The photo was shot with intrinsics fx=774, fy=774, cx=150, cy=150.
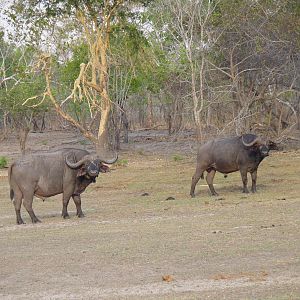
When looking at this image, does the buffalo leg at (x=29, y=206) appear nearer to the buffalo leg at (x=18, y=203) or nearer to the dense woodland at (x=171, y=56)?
the buffalo leg at (x=18, y=203)

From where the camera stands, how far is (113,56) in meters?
39.3

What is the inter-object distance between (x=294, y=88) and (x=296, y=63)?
244 cm

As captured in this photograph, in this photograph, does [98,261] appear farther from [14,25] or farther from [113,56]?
[113,56]

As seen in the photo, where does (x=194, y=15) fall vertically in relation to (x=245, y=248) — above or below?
above

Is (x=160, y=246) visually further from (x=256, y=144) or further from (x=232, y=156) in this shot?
(x=256, y=144)

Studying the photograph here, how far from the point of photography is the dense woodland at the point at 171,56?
102 ft

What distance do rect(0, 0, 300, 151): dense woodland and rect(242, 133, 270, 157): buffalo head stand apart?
30.8 feet

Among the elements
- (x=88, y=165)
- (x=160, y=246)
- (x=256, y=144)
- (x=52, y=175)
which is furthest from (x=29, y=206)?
(x=256, y=144)

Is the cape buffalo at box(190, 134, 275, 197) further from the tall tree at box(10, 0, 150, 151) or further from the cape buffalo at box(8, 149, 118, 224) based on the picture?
the tall tree at box(10, 0, 150, 151)

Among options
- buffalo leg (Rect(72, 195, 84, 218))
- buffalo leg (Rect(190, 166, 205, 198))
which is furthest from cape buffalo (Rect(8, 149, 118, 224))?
buffalo leg (Rect(190, 166, 205, 198))

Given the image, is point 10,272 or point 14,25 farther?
point 14,25

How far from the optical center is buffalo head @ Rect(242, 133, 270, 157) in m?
20.7

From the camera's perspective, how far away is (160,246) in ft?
41.0

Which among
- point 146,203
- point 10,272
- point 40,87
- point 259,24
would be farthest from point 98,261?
point 40,87
